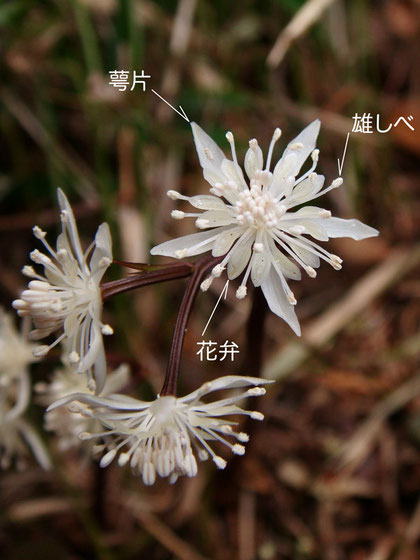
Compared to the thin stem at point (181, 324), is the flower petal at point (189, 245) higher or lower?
higher

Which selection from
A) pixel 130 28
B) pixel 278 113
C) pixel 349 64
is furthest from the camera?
pixel 349 64

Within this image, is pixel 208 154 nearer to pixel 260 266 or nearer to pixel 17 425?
pixel 260 266

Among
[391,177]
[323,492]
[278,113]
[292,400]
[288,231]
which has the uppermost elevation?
[278,113]

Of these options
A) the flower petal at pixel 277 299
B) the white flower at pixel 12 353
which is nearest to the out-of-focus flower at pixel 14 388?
the white flower at pixel 12 353

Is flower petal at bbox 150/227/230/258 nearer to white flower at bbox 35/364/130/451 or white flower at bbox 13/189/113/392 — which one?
white flower at bbox 13/189/113/392

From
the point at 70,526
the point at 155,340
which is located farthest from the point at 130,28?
the point at 70,526

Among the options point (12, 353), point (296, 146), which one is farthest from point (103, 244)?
point (12, 353)

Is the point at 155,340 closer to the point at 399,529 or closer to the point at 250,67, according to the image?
the point at 399,529

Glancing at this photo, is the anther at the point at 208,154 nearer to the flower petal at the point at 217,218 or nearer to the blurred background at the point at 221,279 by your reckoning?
the flower petal at the point at 217,218
